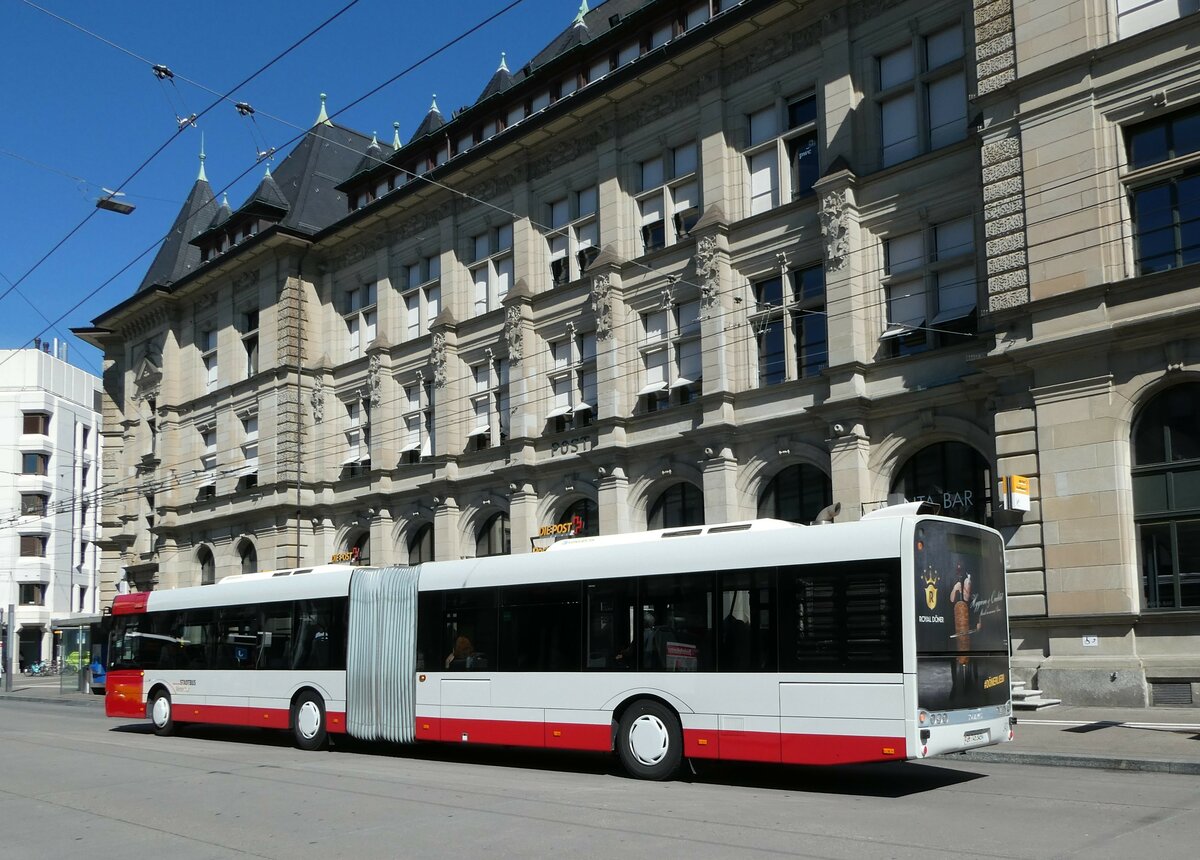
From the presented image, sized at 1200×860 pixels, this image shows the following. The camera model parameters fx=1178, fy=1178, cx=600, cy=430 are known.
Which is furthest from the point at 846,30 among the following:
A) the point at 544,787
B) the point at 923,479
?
the point at 544,787

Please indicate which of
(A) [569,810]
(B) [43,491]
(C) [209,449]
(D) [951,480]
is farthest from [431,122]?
(B) [43,491]

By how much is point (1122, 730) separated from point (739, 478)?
1244cm

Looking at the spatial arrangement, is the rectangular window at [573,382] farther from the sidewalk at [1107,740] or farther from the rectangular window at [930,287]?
the sidewalk at [1107,740]

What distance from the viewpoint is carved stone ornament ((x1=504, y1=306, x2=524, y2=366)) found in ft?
113

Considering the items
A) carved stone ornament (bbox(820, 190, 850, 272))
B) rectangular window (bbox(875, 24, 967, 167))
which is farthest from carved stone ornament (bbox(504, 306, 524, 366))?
rectangular window (bbox(875, 24, 967, 167))

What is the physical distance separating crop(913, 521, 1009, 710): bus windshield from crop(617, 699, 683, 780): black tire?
3274 mm

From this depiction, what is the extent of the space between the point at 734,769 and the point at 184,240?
47695 millimetres

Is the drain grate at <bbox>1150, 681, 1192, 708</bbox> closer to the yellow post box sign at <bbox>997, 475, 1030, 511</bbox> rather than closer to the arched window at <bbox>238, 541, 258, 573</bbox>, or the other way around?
the yellow post box sign at <bbox>997, 475, 1030, 511</bbox>

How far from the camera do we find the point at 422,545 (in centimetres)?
3831

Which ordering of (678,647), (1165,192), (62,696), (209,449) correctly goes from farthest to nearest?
(209,449)
(62,696)
(1165,192)
(678,647)

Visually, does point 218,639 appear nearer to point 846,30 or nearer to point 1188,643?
point 1188,643

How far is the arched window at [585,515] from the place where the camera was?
1265 inches

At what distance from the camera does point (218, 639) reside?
866 inches

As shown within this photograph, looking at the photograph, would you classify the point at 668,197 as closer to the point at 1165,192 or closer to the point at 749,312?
the point at 749,312
